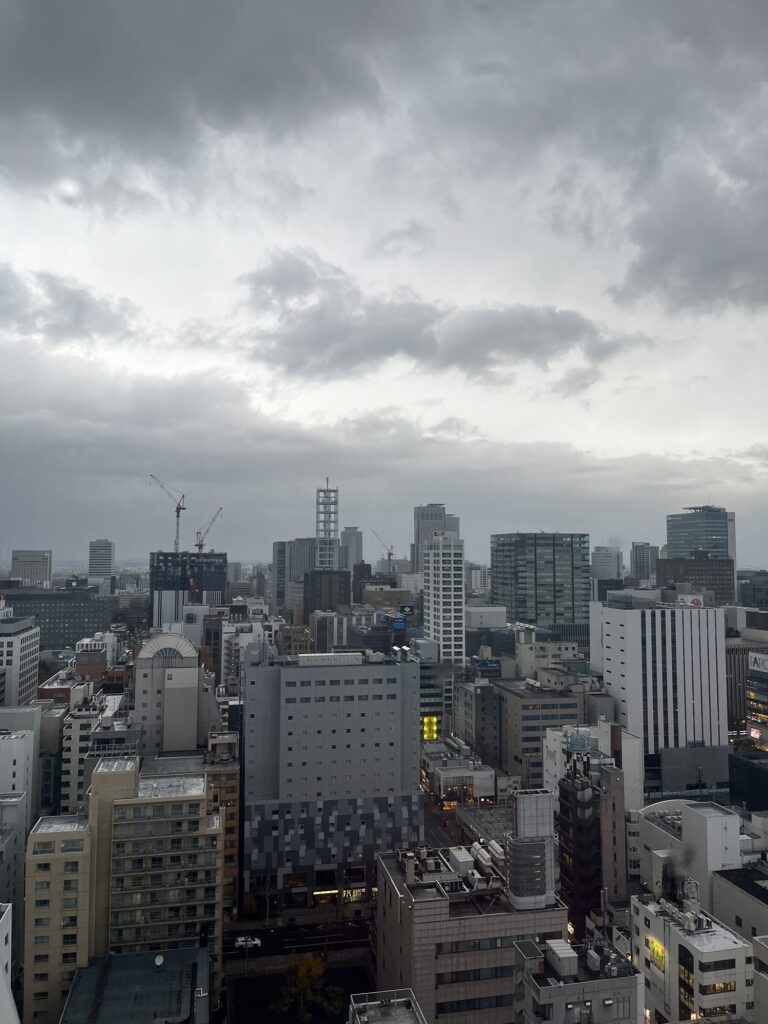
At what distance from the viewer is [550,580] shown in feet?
508

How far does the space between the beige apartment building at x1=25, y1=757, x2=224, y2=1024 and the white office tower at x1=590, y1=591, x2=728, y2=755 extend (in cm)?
5135

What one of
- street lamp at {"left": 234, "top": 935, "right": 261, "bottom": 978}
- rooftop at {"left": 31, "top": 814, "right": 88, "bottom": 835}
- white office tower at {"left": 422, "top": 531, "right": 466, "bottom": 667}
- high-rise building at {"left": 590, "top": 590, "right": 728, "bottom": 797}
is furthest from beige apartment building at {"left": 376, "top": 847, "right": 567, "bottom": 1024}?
white office tower at {"left": 422, "top": 531, "right": 466, "bottom": 667}

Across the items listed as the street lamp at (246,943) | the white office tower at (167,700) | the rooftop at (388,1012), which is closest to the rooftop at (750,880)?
the rooftop at (388,1012)

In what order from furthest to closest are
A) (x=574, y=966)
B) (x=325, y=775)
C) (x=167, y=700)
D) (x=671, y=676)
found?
(x=671, y=676) < (x=167, y=700) < (x=325, y=775) < (x=574, y=966)

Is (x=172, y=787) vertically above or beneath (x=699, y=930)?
above

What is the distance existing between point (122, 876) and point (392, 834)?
22759 millimetres

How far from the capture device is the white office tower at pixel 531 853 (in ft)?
105

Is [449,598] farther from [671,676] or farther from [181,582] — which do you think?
[181,582]

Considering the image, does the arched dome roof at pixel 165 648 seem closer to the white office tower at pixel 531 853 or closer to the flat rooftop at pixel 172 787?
the flat rooftop at pixel 172 787

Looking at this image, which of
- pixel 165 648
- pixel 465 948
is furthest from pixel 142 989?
pixel 165 648

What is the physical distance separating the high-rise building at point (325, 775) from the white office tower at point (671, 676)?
30339 millimetres

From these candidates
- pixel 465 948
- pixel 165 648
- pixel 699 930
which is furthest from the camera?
pixel 165 648

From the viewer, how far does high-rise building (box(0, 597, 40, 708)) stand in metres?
89.1

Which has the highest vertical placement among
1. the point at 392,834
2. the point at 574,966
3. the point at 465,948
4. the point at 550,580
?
the point at 550,580
